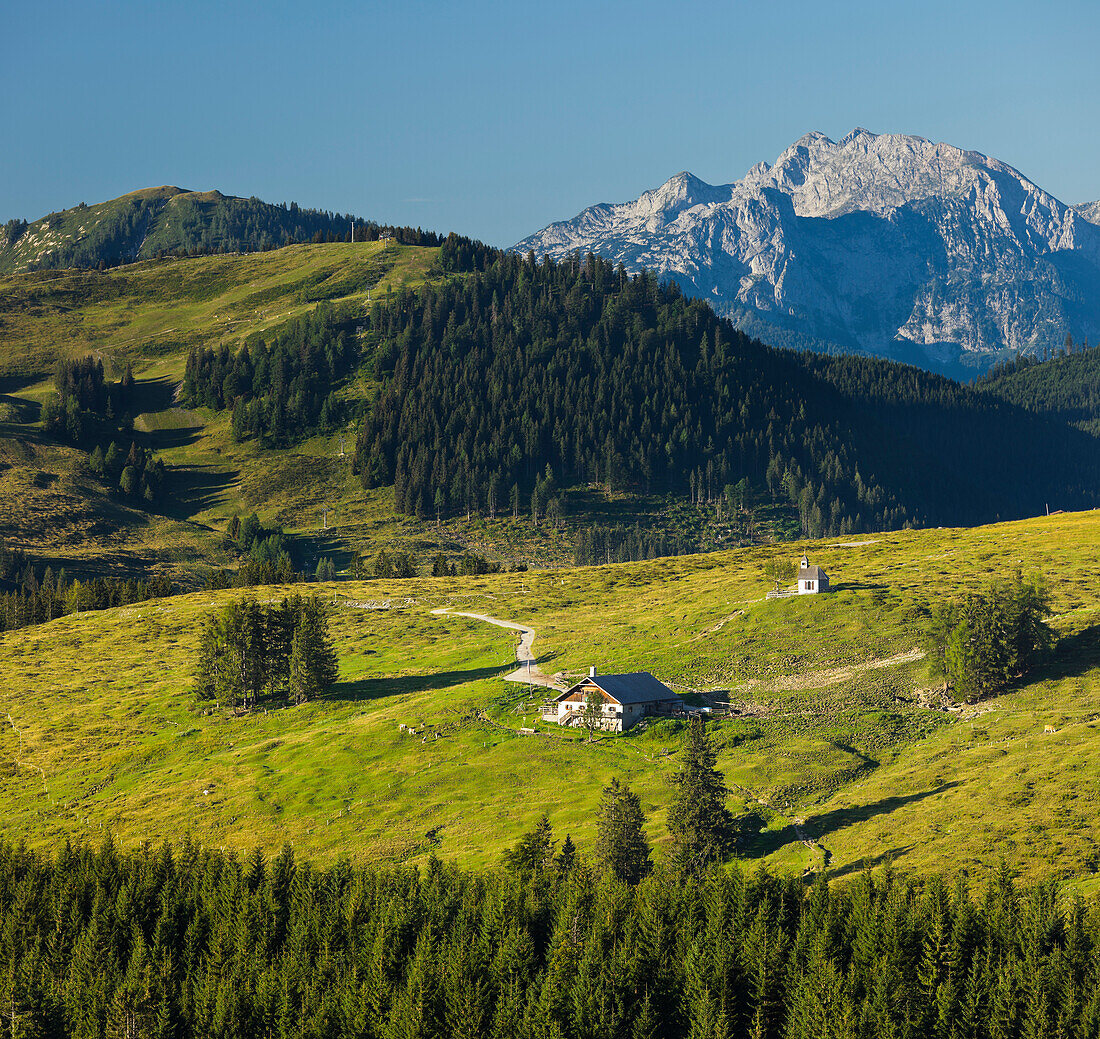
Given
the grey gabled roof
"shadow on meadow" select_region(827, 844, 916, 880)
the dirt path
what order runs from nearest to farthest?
1. "shadow on meadow" select_region(827, 844, 916, 880)
2. the grey gabled roof
3. the dirt path

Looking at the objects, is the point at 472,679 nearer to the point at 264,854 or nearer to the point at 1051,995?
the point at 264,854

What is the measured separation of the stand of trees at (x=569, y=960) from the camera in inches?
1882

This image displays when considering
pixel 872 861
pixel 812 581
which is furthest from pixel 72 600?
pixel 872 861

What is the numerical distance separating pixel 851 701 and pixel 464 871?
39990mm

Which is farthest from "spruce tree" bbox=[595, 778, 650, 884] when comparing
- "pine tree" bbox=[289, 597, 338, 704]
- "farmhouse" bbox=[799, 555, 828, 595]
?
"farmhouse" bbox=[799, 555, 828, 595]

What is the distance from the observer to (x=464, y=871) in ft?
232

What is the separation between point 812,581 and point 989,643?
3245cm

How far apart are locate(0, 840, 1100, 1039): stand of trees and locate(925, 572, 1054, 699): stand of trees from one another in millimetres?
35441

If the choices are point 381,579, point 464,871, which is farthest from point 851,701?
point 381,579

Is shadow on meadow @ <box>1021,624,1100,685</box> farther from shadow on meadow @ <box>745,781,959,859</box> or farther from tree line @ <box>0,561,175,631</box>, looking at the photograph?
tree line @ <box>0,561,175,631</box>

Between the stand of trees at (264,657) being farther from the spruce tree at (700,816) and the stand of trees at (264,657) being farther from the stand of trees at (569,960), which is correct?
the spruce tree at (700,816)

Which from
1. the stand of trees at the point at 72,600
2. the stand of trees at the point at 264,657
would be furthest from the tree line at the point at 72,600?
the stand of trees at the point at 264,657

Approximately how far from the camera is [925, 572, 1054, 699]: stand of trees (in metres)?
91.0

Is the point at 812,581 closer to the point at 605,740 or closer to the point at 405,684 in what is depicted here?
the point at 605,740
